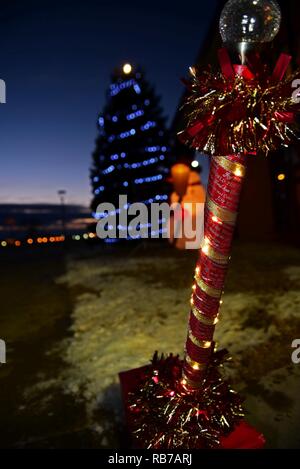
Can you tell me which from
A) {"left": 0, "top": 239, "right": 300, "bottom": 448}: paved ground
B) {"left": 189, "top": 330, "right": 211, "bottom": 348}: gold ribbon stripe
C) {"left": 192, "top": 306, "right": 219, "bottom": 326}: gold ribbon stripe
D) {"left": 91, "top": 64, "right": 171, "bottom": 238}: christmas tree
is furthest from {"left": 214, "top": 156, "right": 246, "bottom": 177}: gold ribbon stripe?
{"left": 91, "top": 64, "right": 171, "bottom": 238}: christmas tree

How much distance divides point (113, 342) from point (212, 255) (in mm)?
3041

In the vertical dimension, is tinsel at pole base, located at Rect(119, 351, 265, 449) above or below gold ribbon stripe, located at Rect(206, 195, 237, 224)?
below

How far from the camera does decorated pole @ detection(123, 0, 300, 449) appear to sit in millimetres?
1504

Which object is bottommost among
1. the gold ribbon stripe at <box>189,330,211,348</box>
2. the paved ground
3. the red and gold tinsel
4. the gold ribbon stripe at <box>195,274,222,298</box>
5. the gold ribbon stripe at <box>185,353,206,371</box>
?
the paved ground

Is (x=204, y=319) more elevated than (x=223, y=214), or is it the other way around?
(x=223, y=214)

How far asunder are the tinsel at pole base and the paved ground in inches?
25.1

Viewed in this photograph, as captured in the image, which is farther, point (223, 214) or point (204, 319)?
point (204, 319)

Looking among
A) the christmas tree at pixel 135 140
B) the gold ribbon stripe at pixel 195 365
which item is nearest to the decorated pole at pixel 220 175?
the gold ribbon stripe at pixel 195 365

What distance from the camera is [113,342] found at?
14.4ft

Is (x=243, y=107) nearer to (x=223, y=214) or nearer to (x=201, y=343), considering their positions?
(x=223, y=214)

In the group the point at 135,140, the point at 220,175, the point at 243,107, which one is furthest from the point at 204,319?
the point at 135,140

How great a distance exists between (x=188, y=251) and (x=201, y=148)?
9.26 meters

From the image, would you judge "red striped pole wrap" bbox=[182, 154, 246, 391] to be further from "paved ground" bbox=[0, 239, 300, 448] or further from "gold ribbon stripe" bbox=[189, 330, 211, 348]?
"paved ground" bbox=[0, 239, 300, 448]

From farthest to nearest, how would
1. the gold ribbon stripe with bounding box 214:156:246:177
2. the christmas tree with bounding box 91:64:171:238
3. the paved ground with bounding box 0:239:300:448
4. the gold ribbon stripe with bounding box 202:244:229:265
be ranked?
the christmas tree with bounding box 91:64:171:238 → the paved ground with bounding box 0:239:300:448 → the gold ribbon stripe with bounding box 202:244:229:265 → the gold ribbon stripe with bounding box 214:156:246:177
